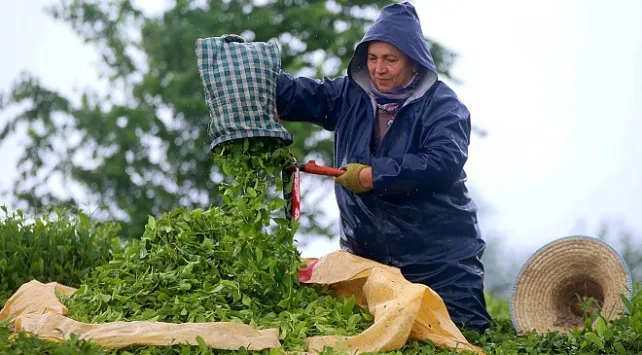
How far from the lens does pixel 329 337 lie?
4.35m

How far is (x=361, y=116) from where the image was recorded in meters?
5.33

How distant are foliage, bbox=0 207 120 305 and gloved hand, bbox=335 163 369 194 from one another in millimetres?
1763

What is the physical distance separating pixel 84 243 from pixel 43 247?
0.24m

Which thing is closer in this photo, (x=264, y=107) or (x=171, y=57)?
(x=264, y=107)

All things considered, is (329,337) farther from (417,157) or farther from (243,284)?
(417,157)

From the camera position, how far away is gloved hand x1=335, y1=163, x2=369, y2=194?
4902 millimetres

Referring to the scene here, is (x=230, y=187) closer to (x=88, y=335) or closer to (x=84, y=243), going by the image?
(x=88, y=335)

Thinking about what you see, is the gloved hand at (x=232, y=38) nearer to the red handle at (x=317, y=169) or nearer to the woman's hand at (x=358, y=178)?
the red handle at (x=317, y=169)

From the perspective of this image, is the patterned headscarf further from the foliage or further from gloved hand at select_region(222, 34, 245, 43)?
the foliage

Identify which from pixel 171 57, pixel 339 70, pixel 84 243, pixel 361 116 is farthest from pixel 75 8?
pixel 361 116

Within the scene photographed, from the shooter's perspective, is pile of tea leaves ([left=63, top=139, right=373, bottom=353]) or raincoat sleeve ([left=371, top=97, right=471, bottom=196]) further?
raincoat sleeve ([left=371, top=97, right=471, bottom=196])

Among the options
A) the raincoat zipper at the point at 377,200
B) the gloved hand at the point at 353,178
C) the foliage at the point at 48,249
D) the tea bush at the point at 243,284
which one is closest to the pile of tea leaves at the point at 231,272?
the tea bush at the point at 243,284

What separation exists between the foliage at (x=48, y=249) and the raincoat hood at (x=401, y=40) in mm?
1872

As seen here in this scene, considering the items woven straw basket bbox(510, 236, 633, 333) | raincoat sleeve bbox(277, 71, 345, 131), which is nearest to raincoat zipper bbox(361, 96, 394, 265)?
raincoat sleeve bbox(277, 71, 345, 131)
